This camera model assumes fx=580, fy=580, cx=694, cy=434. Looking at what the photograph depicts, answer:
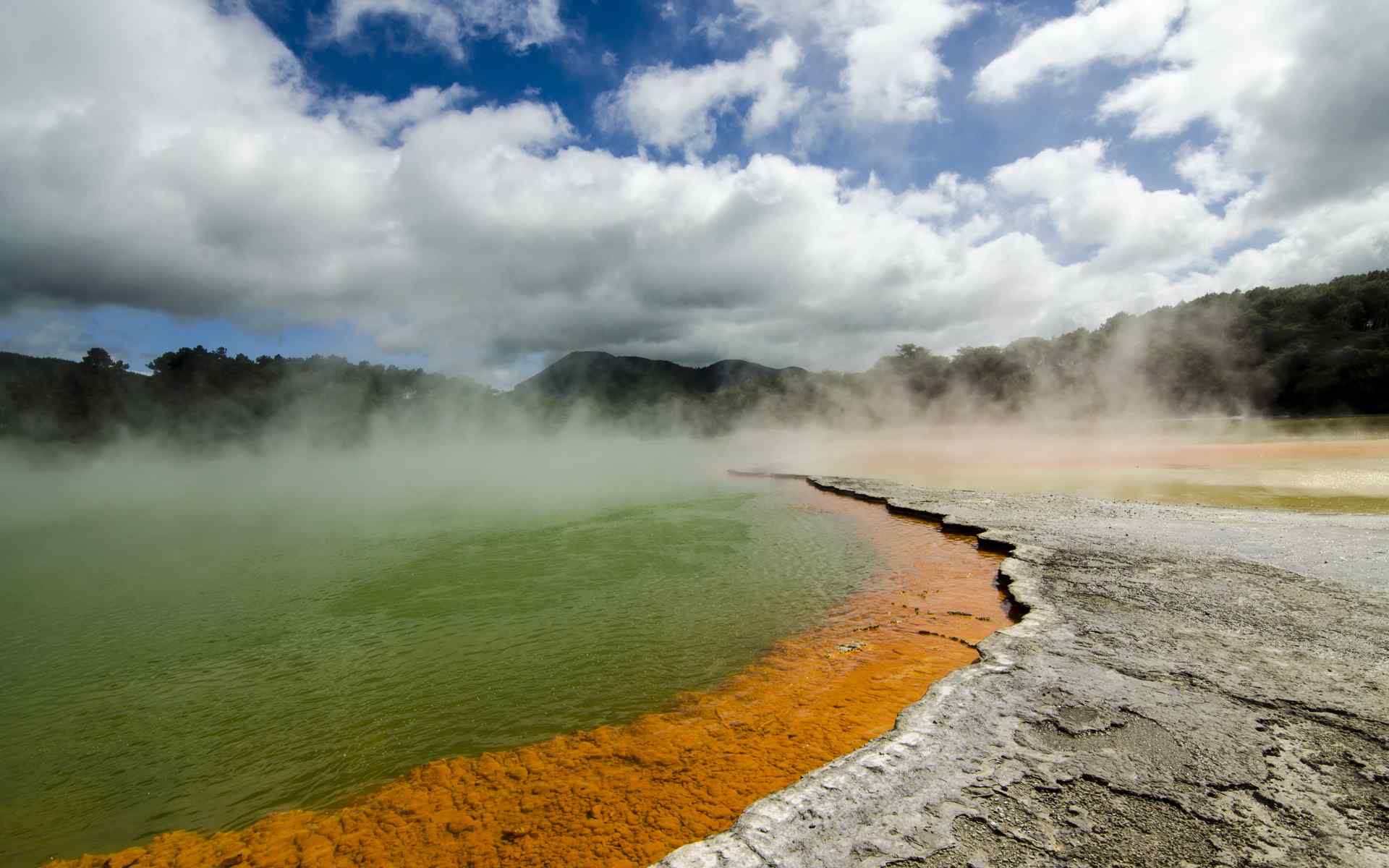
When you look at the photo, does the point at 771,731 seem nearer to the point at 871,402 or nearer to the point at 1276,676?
the point at 1276,676

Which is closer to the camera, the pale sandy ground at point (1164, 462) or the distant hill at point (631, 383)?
the pale sandy ground at point (1164, 462)

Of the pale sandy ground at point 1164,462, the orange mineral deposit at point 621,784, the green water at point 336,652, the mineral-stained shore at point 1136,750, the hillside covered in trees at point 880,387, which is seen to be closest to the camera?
the mineral-stained shore at point 1136,750

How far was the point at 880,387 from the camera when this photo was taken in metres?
75.7

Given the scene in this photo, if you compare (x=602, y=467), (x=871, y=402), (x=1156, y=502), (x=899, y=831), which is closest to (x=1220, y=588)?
(x=899, y=831)

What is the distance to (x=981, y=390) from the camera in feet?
207

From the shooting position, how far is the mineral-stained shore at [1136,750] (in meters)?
2.58

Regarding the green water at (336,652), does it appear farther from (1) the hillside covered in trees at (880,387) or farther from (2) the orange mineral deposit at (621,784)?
(1) the hillside covered in trees at (880,387)

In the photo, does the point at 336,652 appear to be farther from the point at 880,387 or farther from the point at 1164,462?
the point at 880,387

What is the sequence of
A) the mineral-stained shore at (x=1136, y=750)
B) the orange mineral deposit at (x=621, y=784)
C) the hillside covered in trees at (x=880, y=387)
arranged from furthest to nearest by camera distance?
the hillside covered in trees at (x=880, y=387) < the orange mineral deposit at (x=621, y=784) < the mineral-stained shore at (x=1136, y=750)

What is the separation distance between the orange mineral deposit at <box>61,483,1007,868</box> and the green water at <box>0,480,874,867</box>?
281mm

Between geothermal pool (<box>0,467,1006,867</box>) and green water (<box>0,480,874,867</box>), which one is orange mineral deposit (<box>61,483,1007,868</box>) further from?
green water (<box>0,480,874,867</box>)

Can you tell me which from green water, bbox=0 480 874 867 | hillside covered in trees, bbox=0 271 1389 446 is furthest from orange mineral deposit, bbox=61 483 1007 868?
hillside covered in trees, bbox=0 271 1389 446

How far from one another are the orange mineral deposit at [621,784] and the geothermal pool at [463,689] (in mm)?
20

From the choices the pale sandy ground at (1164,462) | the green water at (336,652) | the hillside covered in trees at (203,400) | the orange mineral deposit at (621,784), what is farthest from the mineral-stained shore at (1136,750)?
the hillside covered in trees at (203,400)
